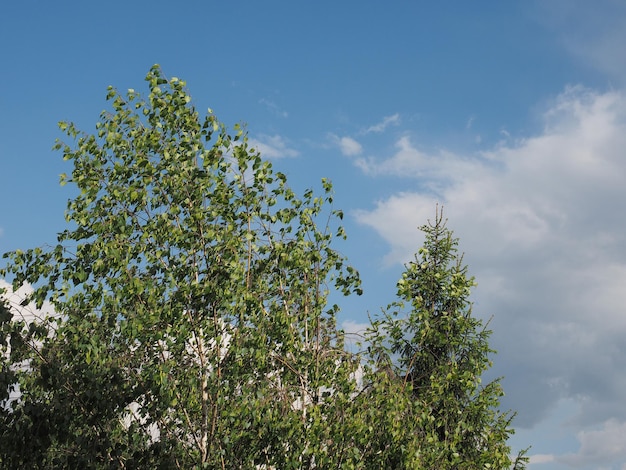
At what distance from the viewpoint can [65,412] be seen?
418 inches

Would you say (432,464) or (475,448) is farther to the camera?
(475,448)

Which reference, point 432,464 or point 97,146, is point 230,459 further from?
point 97,146

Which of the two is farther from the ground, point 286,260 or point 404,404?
point 286,260

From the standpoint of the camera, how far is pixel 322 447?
1059 cm

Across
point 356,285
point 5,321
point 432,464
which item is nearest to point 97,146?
point 5,321

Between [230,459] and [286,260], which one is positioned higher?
[286,260]

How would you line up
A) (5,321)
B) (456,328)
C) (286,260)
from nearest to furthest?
(5,321) < (286,260) < (456,328)

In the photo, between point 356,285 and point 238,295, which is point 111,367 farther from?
point 356,285

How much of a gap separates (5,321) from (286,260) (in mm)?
3992

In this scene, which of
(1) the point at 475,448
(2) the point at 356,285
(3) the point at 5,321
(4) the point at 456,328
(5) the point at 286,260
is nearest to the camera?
(3) the point at 5,321

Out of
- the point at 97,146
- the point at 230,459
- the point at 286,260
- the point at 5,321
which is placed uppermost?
the point at 97,146

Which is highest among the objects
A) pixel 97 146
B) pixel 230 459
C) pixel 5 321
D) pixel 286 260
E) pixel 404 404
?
pixel 97 146

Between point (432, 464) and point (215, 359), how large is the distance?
3.59 meters

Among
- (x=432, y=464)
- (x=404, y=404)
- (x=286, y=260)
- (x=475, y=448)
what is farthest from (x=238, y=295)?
(x=475, y=448)
